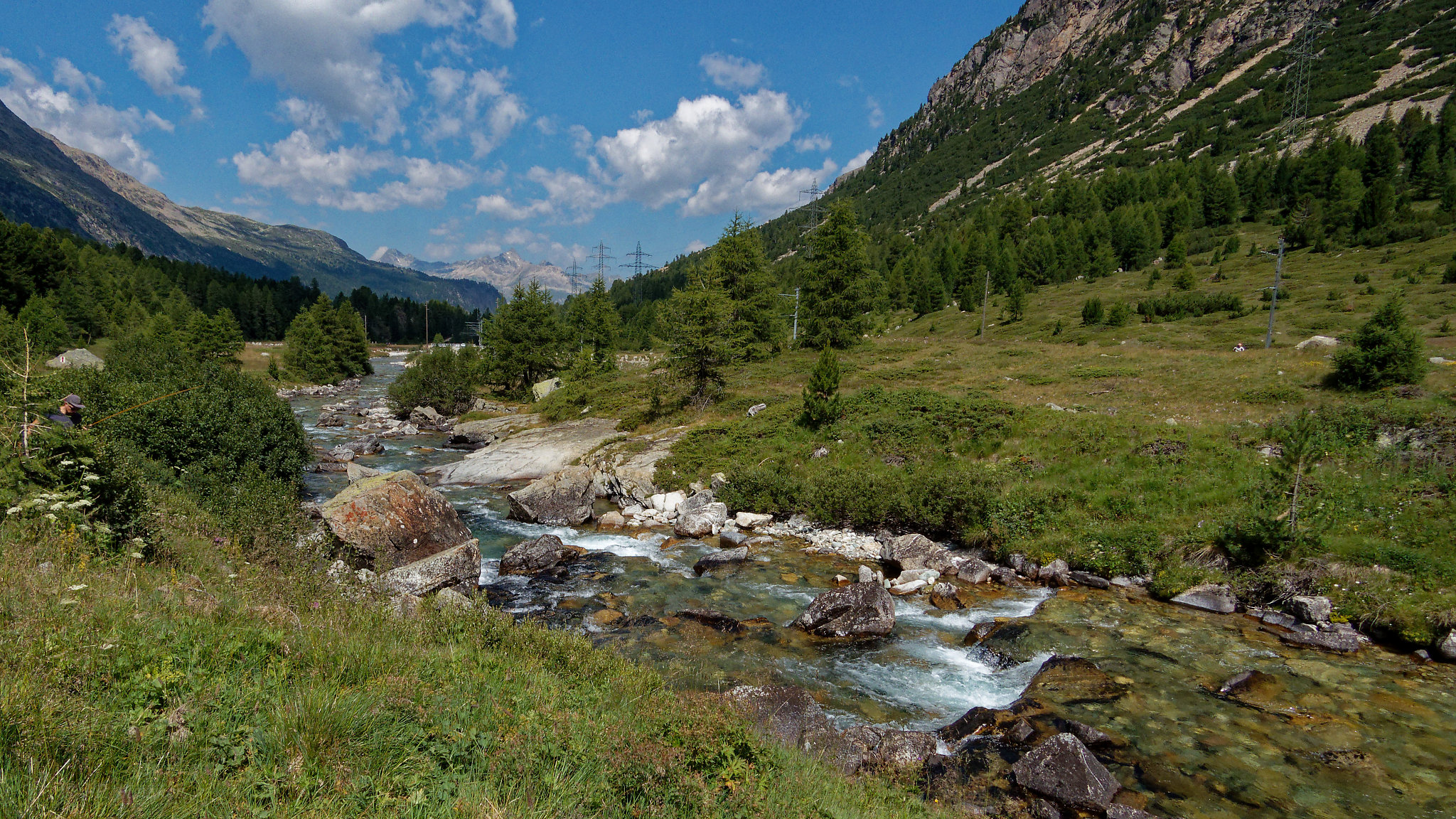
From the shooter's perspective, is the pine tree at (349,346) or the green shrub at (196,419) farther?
the pine tree at (349,346)

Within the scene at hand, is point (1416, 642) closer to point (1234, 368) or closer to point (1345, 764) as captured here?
point (1345, 764)

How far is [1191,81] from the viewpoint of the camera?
157m

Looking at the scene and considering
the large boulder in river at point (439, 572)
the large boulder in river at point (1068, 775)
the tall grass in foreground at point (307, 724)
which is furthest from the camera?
the large boulder in river at point (439, 572)

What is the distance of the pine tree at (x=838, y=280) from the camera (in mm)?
44844

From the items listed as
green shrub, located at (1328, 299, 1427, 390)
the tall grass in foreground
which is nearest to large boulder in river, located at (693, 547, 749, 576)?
the tall grass in foreground

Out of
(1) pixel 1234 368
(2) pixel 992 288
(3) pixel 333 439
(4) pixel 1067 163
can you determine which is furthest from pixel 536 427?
(4) pixel 1067 163

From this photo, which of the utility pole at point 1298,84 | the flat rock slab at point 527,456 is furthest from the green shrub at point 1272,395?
the utility pole at point 1298,84

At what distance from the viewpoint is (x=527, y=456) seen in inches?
1101

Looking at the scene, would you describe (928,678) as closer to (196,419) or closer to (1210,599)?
(1210,599)

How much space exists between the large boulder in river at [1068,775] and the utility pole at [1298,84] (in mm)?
126010

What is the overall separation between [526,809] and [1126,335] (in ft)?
180

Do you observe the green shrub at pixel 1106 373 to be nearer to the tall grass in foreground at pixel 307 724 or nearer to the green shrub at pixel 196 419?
the tall grass in foreground at pixel 307 724

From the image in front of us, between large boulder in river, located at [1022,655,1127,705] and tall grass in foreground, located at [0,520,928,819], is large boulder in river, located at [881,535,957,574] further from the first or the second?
tall grass in foreground, located at [0,520,928,819]

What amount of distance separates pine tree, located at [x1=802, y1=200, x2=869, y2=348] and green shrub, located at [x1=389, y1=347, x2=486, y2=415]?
28.8m
